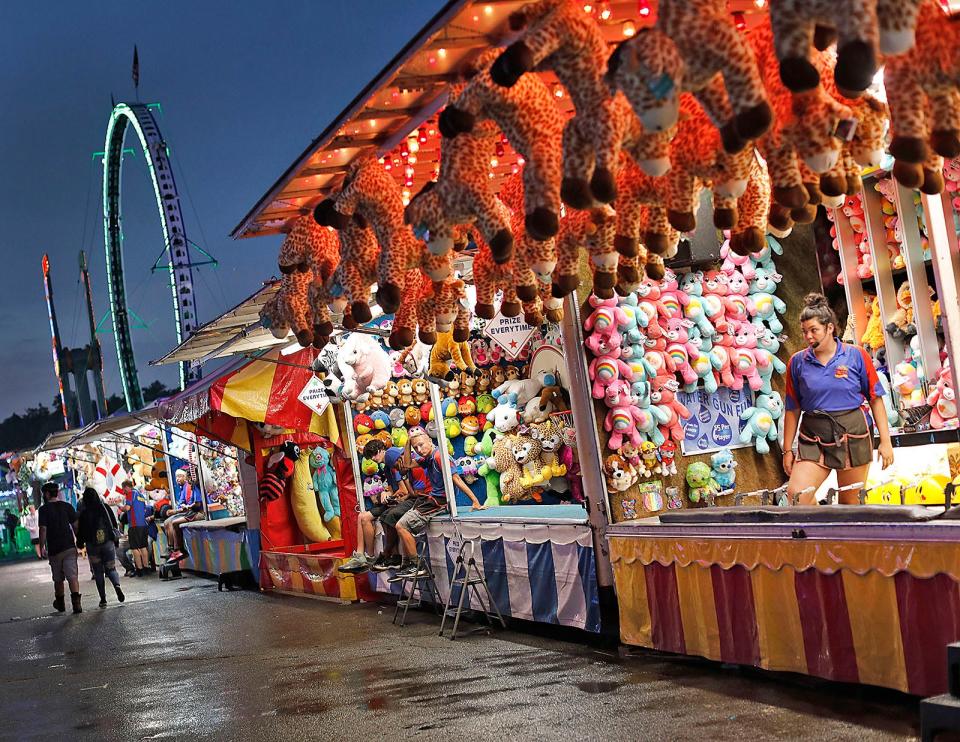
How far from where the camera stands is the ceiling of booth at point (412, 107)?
11.4ft

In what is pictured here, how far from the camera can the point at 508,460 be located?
9.47 meters

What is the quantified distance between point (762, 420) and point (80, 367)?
45.3 metres

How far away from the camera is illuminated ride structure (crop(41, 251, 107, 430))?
4256cm

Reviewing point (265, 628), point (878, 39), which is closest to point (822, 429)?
point (878, 39)

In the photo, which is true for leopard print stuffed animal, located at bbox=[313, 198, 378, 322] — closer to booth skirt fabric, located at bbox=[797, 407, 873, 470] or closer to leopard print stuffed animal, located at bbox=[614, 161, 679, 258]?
leopard print stuffed animal, located at bbox=[614, 161, 679, 258]

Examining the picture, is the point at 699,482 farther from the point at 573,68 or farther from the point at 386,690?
the point at 573,68

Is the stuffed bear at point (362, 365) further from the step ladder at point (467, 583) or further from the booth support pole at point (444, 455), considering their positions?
the step ladder at point (467, 583)

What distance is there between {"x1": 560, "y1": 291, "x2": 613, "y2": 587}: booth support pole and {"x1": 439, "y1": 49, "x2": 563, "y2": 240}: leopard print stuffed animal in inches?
168

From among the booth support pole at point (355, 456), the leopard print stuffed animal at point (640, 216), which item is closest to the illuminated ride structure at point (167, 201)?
the booth support pole at point (355, 456)

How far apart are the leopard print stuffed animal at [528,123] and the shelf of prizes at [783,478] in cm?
275

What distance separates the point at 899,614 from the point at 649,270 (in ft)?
7.38

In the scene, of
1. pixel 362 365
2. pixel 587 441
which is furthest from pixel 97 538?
pixel 587 441

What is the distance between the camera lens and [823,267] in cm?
789

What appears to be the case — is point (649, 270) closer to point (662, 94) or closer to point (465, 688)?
point (662, 94)
